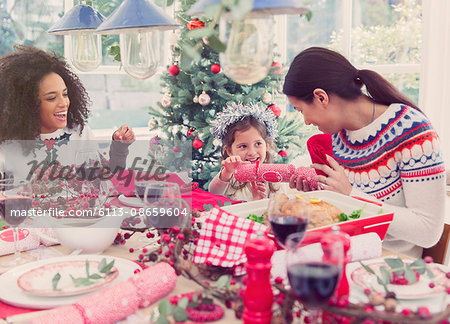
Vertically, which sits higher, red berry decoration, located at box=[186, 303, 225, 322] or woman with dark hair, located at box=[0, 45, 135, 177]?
woman with dark hair, located at box=[0, 45, 135, 177]

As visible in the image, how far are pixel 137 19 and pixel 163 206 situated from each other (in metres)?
0.50

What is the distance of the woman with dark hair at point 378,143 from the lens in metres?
1.55

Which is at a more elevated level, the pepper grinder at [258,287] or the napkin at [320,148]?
the napkin at [320,148]

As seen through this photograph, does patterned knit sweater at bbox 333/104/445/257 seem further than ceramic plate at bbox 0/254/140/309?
Yes

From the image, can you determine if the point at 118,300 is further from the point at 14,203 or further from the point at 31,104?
the point at 31,104

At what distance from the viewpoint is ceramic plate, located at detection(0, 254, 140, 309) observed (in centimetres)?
92

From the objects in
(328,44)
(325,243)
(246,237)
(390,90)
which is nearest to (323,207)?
(246,237)

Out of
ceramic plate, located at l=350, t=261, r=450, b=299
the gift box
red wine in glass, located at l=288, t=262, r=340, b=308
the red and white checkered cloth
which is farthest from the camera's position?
the gift box

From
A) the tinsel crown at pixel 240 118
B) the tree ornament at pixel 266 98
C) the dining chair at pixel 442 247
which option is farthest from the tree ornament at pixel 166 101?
the dining chair at pixel 442 247

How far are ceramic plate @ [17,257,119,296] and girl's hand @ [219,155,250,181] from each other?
1227 mm

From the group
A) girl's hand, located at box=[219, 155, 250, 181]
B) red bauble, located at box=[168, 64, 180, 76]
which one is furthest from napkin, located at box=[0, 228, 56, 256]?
red bauble, located at box=[168, 64, 180, 76]

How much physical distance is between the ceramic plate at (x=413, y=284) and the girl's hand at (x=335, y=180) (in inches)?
26.2

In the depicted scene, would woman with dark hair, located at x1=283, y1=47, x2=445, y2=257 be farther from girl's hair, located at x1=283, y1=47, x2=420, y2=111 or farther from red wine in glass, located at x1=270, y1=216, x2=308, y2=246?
red wine in glass, located at x1=270, y1=216, x2=308, y2=246

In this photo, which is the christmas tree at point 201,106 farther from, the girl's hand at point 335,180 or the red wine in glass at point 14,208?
the red wine in glass at point 14,208
